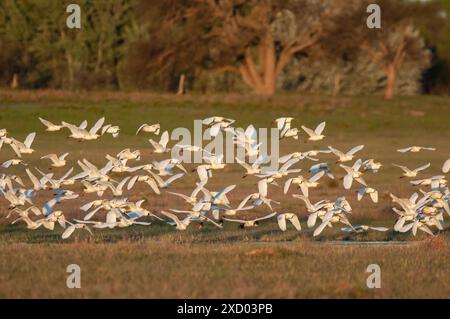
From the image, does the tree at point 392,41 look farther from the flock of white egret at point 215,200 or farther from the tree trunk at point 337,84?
the flock of white egret at point 215,200

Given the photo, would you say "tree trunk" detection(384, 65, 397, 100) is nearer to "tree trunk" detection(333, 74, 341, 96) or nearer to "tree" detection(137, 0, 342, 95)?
"tree trunk" detection(333, 74, 341, 96)

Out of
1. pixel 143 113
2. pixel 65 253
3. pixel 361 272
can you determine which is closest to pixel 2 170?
pixel 143 113

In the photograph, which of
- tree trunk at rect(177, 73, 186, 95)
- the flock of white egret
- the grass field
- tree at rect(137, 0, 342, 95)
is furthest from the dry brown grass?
tree at rect(137, 0, 342, 95)

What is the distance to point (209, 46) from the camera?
1748 inches

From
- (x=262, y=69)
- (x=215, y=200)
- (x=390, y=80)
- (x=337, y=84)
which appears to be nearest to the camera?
(x=215, y=200)

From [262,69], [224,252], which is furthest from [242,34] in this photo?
[224,252]

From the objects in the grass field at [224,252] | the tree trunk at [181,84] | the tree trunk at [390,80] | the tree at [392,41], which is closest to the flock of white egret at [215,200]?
the grass field at [224,252]

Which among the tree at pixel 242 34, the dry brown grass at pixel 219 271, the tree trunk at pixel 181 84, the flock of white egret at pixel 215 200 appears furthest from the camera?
the tree at pixel 242 34

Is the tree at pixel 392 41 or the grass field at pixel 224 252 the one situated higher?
the tree at pixel 392 41

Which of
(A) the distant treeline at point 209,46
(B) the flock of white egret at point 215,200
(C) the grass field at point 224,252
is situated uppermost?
(A) the distant treeline at point 209,46

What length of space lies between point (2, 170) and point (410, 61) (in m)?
27.4

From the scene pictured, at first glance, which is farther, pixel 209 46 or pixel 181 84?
pixel 209 46

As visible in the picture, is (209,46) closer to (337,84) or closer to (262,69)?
(262,69)

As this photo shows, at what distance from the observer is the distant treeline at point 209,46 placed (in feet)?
144
